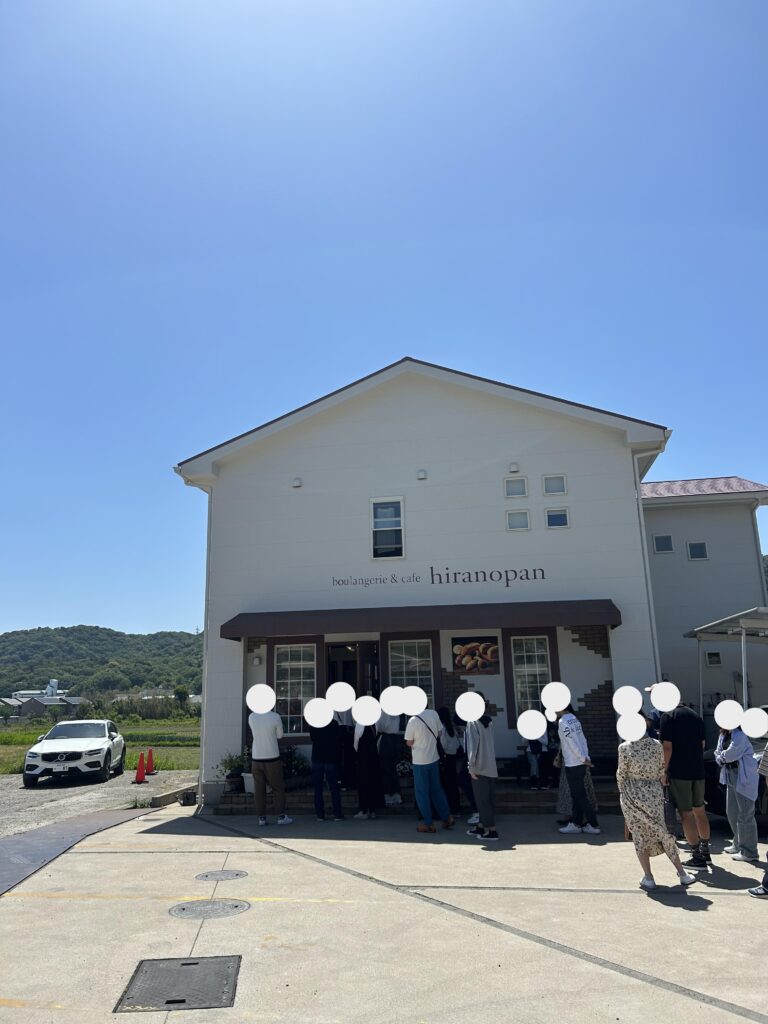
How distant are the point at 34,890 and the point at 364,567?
809 centimetres

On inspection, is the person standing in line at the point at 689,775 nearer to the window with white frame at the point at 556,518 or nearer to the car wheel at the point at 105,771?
the window with white frame at the point at 556,518

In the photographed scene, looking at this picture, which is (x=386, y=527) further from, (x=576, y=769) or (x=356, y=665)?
(x=576, y=769)

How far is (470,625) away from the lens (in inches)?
502

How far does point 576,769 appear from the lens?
30.5 feet

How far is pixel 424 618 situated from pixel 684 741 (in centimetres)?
600

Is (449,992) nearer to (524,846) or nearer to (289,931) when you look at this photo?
(289,931)

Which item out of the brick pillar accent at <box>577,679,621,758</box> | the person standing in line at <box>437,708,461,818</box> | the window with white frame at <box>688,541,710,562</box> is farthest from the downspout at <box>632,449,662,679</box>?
the person standing in line at <box>437,708,461,818</box>

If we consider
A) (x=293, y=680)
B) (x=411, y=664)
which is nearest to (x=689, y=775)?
(x=411, y=664)

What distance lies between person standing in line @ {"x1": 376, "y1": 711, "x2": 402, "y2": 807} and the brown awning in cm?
204

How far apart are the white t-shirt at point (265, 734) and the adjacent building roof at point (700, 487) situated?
30.4ft

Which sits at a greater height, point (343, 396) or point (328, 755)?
point (343, 396)

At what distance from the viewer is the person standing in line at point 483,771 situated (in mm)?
9250

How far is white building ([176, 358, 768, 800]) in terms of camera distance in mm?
13266

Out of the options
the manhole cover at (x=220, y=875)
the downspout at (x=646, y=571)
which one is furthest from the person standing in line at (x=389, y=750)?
the downspout at (x=646, y=571)
